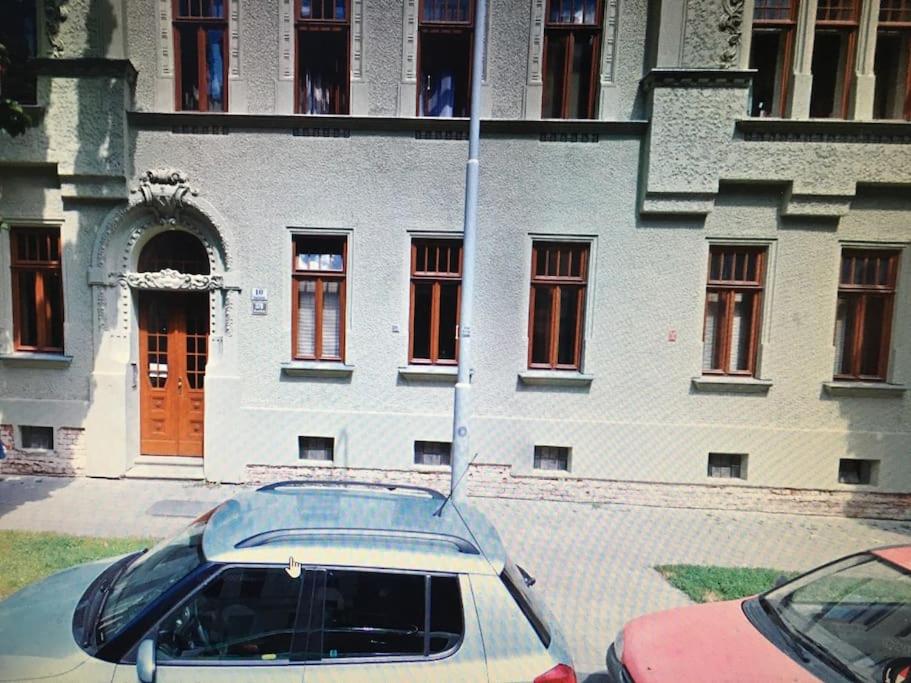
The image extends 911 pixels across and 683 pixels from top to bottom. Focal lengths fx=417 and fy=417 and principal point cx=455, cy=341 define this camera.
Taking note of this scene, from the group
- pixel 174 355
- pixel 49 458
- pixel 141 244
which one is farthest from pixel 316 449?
pixel 141 244

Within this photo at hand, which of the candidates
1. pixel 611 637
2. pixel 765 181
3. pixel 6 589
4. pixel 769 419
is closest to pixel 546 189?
pixel 765 181

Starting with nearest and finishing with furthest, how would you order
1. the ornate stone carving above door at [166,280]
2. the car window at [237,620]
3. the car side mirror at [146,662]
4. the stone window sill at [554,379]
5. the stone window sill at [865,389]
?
the car side mirror at [146,662] → the car window at [237,620] → the stone window sill at [865,389] → the stone window sill at [554,379] → the ornate stone carving above door at [166,280]

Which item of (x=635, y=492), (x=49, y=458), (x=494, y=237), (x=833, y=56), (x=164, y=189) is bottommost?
(x=635, y=492)

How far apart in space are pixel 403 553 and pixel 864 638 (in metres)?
2.63

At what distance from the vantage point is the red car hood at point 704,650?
220 centimetres

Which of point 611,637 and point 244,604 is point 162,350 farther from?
point 611,637

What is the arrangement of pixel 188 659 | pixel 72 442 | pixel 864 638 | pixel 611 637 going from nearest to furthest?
1. pixel 188 659
2. pixel 864 638
3. pixel 611 637
4. pixel 72 442

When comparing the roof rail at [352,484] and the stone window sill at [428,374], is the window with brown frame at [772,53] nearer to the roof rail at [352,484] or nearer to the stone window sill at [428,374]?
the stone window sill at [428,374]

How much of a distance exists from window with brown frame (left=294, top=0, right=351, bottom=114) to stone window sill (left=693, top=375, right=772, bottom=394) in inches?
265

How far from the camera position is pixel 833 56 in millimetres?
6172

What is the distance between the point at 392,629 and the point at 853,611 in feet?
9.04

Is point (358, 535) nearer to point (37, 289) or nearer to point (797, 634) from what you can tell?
point (797, 634)

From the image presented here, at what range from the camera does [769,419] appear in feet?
20.3

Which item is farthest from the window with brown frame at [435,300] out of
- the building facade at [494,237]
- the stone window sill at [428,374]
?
the stone window sill at [428,374]
